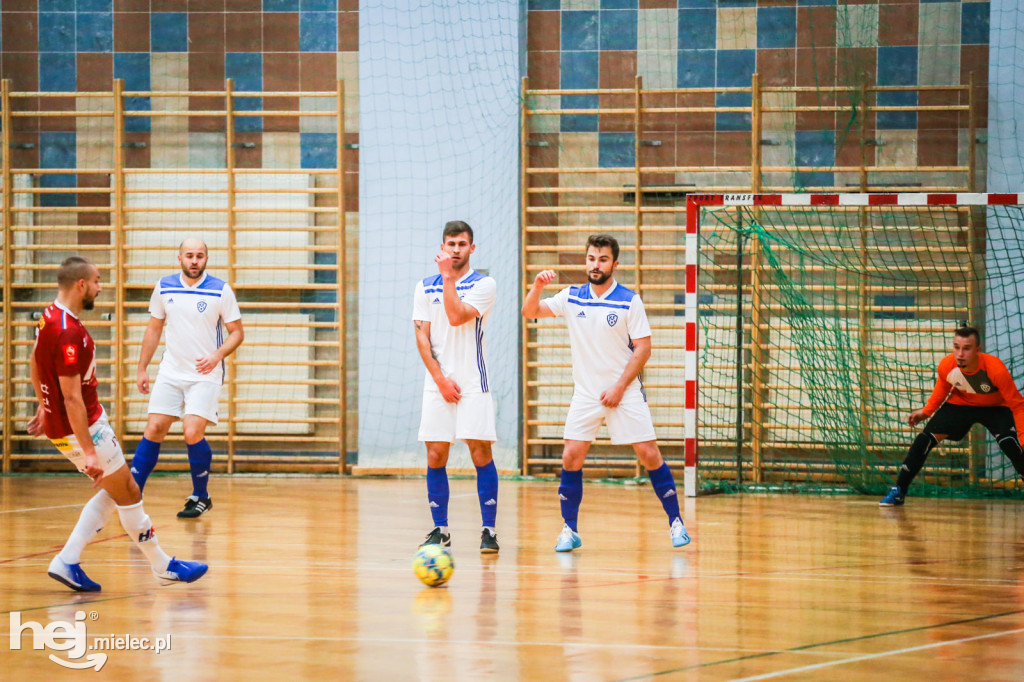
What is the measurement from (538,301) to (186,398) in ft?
8.71

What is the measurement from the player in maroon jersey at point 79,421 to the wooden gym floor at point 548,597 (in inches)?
5.8

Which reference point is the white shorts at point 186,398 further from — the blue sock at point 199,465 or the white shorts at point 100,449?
the white shorts at point 100,449

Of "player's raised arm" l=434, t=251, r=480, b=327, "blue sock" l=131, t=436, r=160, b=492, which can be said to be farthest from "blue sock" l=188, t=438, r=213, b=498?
"player's raised arm" l=434, t=251, r=480, b=327

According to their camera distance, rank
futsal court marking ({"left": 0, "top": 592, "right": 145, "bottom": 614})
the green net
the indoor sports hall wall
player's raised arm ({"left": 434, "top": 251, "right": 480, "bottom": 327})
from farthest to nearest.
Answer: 1. the indoor sports hall wall
2. the green net
3. player's raised arm ({"left": 434, "top": 251, "right": 480, "bottom": 327})
4. futsal court marking ({"left": 0, "top": 592, "right": 145, "bottom": 614})

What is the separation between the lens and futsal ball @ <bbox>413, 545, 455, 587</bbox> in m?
4.75

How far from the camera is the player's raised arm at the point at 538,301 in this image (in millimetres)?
5613

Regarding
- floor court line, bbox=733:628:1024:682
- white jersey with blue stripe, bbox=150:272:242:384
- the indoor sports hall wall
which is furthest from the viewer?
the indoor sports hall wall

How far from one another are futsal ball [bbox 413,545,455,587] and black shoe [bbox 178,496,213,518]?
2865mm

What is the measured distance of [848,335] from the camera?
9508mm

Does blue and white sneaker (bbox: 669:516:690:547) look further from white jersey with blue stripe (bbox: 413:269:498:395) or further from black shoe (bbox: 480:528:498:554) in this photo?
white jersey with blue stripe (bbox: 413:269:498:395)

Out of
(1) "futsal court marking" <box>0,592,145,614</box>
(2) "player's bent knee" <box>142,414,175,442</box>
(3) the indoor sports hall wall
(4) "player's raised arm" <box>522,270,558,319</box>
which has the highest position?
(3) the indoor sports hall wall

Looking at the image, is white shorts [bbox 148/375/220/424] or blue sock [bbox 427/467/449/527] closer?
blue sock [bbox 427/467/449/527]

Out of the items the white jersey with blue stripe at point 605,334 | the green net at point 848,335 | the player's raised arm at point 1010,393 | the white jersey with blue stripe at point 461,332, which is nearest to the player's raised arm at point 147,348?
the white jersey with blue stripe at point 461,332

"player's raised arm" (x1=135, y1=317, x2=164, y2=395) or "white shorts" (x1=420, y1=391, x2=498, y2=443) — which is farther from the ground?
"player's raised arm" (x1=135, y1=317, x2=164, y2=395)
